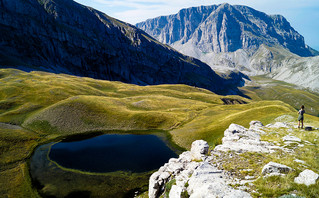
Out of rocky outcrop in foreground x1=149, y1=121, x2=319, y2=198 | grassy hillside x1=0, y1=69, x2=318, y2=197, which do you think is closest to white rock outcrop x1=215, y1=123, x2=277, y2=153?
rocky outcrop in foreground x1=149, y1=121, x2=319, y2=198

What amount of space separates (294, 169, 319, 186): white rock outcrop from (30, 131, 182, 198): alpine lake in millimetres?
28818

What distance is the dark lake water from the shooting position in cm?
4369

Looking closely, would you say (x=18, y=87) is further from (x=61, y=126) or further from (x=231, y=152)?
(x=231, y=152)

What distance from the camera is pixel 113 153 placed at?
51.4m

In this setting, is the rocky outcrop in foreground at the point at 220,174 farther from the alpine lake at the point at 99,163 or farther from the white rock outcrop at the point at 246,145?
the alpine lake at the point at 99,163

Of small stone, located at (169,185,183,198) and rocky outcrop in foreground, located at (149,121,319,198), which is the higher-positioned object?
rocky outcrop in foreground, located at (149,121,319,198)

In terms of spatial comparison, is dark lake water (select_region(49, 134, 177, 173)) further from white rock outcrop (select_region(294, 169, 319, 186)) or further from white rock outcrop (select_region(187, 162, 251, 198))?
white rock outcrop (select_region(294, 169, 319, 186))

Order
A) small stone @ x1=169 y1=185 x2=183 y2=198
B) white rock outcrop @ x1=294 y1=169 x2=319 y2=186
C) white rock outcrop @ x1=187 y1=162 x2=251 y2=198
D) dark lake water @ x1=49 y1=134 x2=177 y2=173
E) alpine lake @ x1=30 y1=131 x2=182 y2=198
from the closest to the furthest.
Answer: white rock outcrop @ x1=294 y1=169 x2=319 y2=186
white rock outcrop @ x1=187 y1=162 x2=251 y2=198
small stone @ x1=169 y1=185 x2=183 y2=198
alpine lake @ x1=30 y1=131 x2=182 y2=198
dark lake water @ x1=49 y1=134 x2=177 y2=173

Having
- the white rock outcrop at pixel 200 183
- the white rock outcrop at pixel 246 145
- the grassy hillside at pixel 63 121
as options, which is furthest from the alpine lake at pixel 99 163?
the white rock outcrop at pixel 246 145

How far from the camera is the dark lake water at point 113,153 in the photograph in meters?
43.7

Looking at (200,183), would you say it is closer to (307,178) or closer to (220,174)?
(220,174)

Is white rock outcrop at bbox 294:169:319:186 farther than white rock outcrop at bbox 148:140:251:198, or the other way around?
white rock outcrop at bbox 148:140:251:198

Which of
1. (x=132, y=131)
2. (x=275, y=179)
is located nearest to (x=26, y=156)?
(x=132, y=131)

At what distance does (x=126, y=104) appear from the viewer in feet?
338
